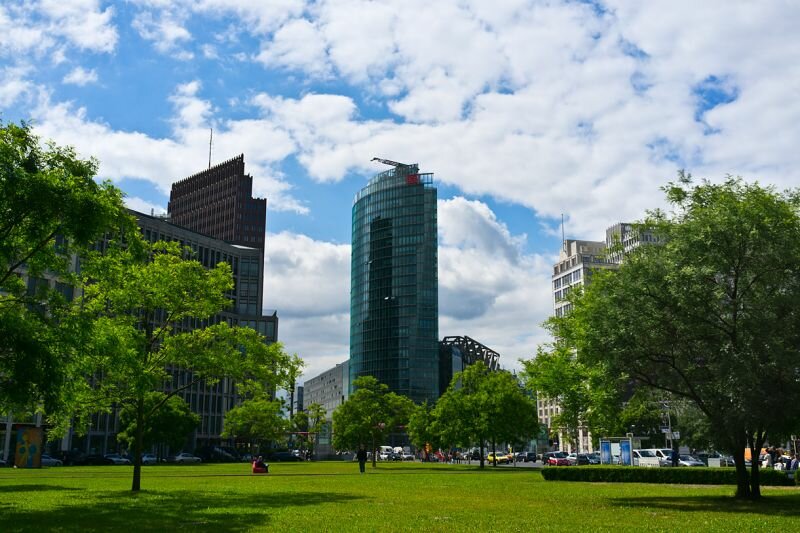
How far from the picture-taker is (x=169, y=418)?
3634 inches

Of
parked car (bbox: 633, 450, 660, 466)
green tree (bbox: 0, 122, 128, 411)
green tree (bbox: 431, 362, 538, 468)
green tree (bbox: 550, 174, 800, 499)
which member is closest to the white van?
green tree (bbox: 431, 362, 538, 468)

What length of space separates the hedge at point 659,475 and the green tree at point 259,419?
41020 millimetres

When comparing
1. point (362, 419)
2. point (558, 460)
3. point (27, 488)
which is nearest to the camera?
point (27, 488)

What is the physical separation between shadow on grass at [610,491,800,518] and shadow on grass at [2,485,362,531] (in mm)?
11325

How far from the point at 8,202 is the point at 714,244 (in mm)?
24065

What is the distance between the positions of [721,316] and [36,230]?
953 inches

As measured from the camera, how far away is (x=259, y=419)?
3595 inches

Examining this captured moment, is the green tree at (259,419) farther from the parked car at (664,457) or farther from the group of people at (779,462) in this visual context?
the group of people at (779,462)

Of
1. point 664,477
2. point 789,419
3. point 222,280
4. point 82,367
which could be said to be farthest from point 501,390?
point 82,367

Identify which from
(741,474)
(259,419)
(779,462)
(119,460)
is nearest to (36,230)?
(741,474)

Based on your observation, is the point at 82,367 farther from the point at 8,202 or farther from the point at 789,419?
the point at 789,419

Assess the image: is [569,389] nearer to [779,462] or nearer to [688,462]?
[688,462]

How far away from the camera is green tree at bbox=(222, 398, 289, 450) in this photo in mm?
81625

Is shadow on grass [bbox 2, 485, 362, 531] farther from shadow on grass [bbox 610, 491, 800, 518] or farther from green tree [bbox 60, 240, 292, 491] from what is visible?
shadow on grass [bbox 610, 491, 800, 518]
